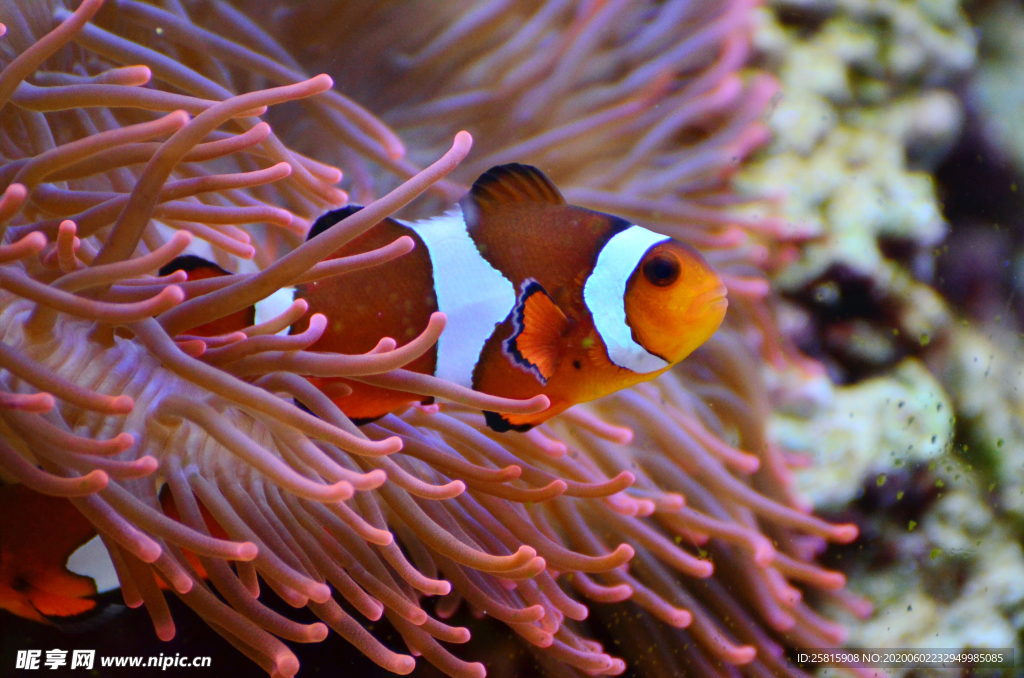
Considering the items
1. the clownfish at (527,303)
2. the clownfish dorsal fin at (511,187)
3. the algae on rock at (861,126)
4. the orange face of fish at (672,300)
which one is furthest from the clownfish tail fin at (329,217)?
the algae on rock at (861,126)

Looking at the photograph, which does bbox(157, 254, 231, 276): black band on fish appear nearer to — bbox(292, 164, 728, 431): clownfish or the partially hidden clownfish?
bbox(292, 164, 728, 431): clownfish

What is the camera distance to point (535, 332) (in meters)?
0.69

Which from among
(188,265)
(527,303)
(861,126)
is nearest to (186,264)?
(188,265)

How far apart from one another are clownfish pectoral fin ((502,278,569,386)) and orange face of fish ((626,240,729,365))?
0.23 ft

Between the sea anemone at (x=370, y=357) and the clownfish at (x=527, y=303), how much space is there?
7 centimetres

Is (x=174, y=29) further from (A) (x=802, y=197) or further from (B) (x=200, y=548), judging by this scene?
(A) (x=802, y=197)

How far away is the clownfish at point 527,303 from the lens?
69 centimetres

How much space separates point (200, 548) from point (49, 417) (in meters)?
0.17

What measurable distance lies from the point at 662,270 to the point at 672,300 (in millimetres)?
29

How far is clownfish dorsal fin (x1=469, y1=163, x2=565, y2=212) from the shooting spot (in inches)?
29.7

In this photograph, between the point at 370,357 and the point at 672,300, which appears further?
the point at 672,300

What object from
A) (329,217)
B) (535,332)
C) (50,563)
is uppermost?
(329,217)

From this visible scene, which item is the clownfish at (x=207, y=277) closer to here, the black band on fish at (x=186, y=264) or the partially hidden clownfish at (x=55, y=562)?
the black band on fish at (x=186, y=264)

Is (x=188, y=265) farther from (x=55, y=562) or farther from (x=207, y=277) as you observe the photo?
(x=55, y=562)
